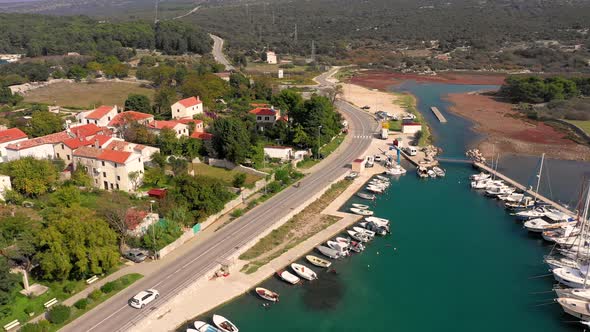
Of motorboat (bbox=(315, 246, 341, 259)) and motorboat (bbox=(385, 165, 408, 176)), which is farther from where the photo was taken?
motorboat (bbox=(385, 165, 408, 176))

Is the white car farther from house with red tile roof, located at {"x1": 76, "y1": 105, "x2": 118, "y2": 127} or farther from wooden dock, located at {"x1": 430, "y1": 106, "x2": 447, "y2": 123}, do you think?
wooden dock, located at {"x1": 430, "y1": 106, "x2": 447, "y2": 123}

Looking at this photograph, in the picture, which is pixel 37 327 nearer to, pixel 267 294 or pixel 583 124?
pixel 267 294

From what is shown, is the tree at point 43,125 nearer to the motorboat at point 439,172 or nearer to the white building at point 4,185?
the white building at point 4,185

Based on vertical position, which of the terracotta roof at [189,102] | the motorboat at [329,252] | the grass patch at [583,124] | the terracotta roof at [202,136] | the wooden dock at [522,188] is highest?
the terracotta roof at [189,102]

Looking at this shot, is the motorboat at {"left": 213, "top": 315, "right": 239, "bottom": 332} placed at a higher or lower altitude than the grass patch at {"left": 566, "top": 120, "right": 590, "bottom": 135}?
lower

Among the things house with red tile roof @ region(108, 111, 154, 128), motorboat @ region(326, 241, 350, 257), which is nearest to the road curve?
house with red tile roof @ region(108, 111, 154, 128)

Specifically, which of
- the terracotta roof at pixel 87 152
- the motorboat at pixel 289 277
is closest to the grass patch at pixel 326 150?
the terracotta roof at pixel 87 152

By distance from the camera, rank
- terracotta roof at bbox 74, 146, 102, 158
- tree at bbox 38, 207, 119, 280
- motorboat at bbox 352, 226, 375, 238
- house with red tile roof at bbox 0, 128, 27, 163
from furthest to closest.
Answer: house with red tile roof at bbox 0, 128, 27, 163 < terracotta roof at bbox 74, 146, 102, 158 < motorboat at bbox 352, 226, 375, 238 < tree at bbox 38, 207, 119, 280
